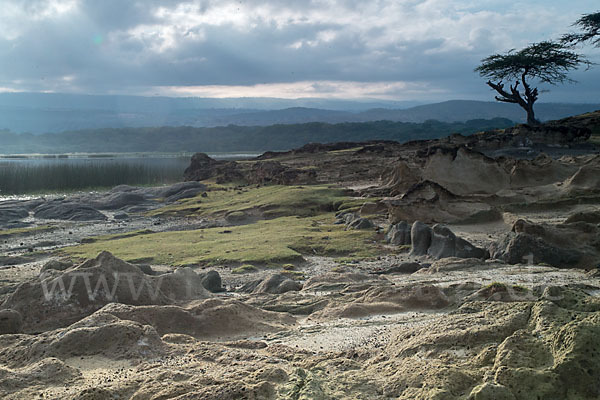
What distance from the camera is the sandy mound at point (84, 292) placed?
Answer: 984 centimetres

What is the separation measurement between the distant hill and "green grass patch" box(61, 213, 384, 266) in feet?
448

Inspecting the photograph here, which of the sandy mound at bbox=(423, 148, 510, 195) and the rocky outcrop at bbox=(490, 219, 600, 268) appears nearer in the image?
the rocky outcrop at bbox=(490, 219, 600, 268)

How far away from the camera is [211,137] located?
193 metres

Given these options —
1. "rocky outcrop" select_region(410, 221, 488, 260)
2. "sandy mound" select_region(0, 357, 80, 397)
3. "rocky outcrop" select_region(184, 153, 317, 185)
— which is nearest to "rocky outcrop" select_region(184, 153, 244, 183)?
"rocky outcrop" select_region(184, 153, 317, 185)

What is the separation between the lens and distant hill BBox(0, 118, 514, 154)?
168 metres

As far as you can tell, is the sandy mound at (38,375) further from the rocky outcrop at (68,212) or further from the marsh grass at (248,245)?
the rocky outcrop at (68,212)

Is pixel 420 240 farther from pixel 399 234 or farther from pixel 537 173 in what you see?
pixel 537 173

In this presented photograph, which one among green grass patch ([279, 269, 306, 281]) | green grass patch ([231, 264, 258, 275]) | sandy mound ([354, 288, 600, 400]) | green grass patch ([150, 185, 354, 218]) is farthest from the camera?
green grass patch ([150, 185, 354, 218])

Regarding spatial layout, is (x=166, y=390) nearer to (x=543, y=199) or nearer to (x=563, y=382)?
(x=563, y=382)

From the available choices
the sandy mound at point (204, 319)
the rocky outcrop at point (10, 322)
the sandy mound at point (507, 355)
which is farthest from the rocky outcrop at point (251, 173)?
the sandy mound at point (507, 355)

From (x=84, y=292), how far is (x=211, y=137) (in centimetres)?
18689

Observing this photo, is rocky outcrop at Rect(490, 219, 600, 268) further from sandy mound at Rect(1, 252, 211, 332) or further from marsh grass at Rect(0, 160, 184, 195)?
marsh grass at Rect(0, 160, 184, 195)

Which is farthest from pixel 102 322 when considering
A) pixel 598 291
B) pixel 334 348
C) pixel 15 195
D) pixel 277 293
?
pixel 15 195

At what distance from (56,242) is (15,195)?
95.9 ft
